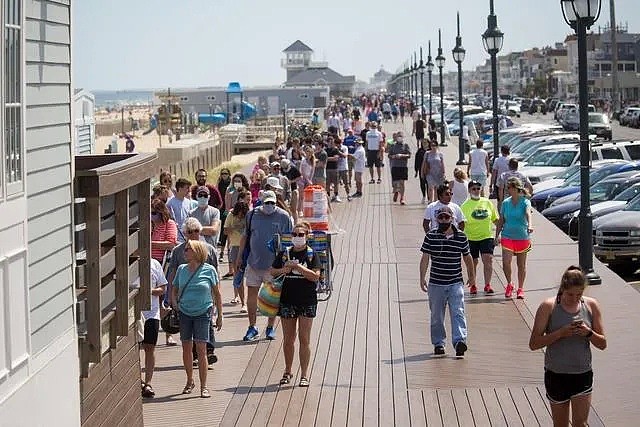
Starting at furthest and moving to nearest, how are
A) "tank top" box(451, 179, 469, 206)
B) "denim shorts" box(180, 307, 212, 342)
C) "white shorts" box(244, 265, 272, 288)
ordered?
"tank top" box(451, 179, 469, 206) → "white shorts" box(244, 265, 272, 288) → "denim shorts" box(180, 307, 212, 342)

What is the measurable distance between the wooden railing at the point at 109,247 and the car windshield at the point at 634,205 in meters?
13.3

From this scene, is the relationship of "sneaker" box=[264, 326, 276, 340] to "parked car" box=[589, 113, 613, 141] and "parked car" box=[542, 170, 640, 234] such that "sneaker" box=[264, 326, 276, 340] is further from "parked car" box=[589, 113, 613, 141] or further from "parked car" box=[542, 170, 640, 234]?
"parked car" box=[589, 113, 613, 141]

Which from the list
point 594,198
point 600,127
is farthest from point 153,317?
point 600,127

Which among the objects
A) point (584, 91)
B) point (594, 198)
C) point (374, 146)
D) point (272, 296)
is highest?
point (584, 91)

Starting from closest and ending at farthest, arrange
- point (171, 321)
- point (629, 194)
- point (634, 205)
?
point (171, 321), point (634, 205), point (629, 194)

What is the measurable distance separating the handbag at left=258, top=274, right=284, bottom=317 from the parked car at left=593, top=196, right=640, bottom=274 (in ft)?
32.2

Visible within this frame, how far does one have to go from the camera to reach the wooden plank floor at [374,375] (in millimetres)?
11328

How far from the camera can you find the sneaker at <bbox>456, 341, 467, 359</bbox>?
43.8 ft

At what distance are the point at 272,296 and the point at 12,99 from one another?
18.0 ft

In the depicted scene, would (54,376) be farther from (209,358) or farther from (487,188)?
(487,188)

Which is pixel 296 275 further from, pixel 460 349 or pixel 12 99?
pixel 12 99

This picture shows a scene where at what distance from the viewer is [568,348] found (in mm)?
9305

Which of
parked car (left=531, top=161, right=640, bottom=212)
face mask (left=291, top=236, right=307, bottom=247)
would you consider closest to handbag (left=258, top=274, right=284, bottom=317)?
face mask (left=291, top=236, right=307, bottom=247)

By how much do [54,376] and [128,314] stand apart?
74.8 inches
